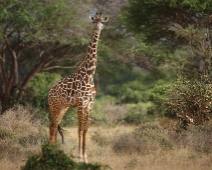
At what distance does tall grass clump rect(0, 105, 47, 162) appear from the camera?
42.2ft

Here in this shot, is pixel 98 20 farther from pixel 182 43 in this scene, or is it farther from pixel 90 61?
pixel 182 43

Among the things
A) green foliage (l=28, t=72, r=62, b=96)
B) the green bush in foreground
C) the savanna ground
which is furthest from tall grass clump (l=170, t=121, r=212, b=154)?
green foliage (l=28, t=72, r=62, b=96)

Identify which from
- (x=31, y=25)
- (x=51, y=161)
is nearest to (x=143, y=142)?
(x=51, y=161)

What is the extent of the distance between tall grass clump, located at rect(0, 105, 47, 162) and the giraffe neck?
2335 millimetres

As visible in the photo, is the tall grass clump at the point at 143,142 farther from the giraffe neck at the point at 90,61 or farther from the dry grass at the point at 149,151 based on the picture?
the giraffe neck at the point at 90,61

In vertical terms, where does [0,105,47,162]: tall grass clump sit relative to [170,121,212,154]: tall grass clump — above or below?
below

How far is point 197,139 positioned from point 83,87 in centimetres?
361

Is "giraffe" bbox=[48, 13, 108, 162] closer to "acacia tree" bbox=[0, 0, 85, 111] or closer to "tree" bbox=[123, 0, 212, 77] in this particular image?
"tree" bbox=[123, 0, 212, 77]

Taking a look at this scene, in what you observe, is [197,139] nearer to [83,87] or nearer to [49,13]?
[83,87]

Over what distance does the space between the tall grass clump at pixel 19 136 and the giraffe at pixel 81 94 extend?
1.12m

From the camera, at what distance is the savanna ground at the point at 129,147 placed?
1168cm

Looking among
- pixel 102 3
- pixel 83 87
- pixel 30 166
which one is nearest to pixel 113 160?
pixel 83 87

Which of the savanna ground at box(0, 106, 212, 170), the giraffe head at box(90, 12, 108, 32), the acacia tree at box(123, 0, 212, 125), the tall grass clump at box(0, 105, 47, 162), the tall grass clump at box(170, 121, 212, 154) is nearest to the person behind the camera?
the savanna ground at box(0, 106, 212, 170)

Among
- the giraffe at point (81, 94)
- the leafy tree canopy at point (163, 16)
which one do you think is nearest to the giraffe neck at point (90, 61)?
the giraffe at point (81, 94)
